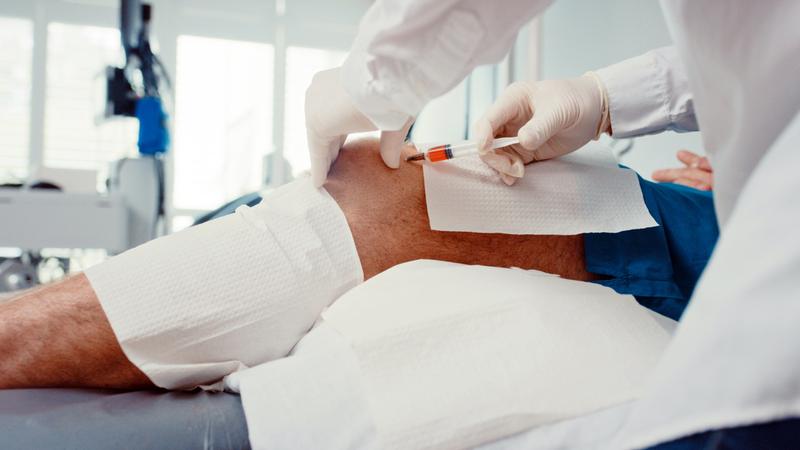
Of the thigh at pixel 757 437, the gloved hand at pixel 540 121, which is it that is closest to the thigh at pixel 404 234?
the gloved hand at pixel 540 121

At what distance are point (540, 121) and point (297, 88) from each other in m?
4.85

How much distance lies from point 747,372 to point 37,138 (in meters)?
5.47

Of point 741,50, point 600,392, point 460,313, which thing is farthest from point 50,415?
point 741,50

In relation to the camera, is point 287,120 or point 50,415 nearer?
point 50,415

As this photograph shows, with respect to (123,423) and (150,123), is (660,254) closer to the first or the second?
(123,423)

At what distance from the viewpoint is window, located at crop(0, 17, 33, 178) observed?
4.95 m

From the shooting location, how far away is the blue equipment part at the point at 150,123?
2.98 m

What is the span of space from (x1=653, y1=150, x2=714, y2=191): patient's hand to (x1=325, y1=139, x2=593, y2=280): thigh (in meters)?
0.83

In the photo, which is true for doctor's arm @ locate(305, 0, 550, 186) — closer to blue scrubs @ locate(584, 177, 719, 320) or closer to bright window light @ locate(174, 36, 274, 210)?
blue scrubs @ locate(584, 177, 719, 320)

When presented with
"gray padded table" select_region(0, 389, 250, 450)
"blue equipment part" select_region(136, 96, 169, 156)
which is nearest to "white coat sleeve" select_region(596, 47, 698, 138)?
"gray padded table" select_region(0, 389, 250, 450)

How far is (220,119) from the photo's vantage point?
5.45m

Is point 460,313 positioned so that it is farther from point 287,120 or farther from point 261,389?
point 287,120

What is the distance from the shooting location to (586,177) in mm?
1038

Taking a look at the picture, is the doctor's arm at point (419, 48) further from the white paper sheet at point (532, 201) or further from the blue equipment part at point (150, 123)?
the blue equipment part at point (150, 123)
